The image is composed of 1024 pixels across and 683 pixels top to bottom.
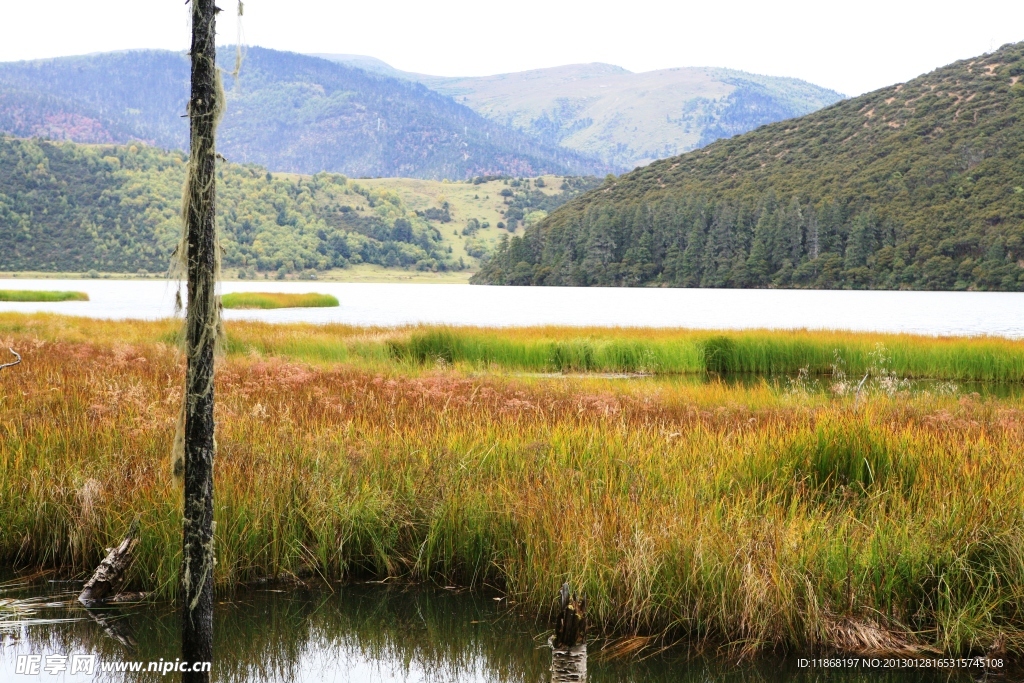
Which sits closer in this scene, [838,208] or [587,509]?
[587,509]

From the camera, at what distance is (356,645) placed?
6312 millimetres

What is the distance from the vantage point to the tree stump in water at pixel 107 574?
6.43m

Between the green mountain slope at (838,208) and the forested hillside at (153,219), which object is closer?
the green mountain slope at (838,208)

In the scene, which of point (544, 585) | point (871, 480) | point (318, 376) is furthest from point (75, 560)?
point (318, 376)

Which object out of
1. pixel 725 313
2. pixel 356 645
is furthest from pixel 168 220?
pixel 356 645

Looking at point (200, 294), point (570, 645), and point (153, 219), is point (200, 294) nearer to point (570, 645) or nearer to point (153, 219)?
point (570, 645)

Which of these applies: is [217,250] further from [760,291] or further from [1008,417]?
[760,291]

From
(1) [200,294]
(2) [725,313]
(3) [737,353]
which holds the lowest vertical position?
(3) [737,353]

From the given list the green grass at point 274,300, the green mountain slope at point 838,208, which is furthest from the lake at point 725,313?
the green mountain slope at point 838,208

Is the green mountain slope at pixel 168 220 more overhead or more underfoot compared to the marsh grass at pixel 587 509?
more overhead

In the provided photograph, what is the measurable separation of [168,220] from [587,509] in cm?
14081

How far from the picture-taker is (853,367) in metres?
25.0

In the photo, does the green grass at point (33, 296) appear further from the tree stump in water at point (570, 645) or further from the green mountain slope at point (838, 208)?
the green mountain slope at point (838, 208)

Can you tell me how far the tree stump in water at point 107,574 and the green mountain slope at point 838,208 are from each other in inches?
3620
